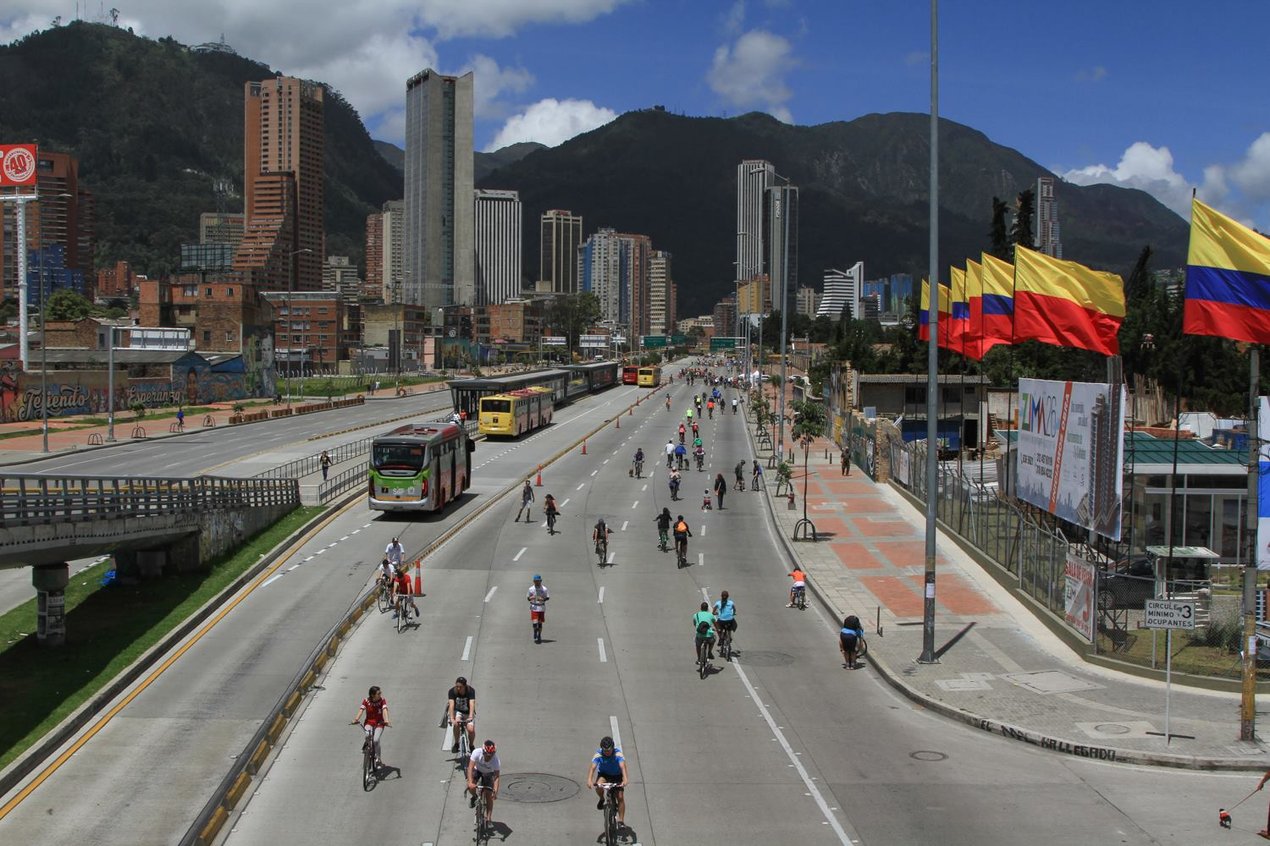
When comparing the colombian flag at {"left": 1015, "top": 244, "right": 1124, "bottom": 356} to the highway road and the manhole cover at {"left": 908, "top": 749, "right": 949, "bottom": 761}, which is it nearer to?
the highway road

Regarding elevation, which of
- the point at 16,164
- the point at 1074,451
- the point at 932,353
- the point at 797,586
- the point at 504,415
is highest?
the point at 16,164

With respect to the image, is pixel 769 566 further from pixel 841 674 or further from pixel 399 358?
pixel 399 358

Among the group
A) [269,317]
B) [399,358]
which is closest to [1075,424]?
[269,317]

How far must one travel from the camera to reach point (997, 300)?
35625mm

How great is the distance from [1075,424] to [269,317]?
425 feet

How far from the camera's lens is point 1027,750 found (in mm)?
18219

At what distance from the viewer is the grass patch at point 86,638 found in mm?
19688

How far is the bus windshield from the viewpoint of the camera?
3916 cm

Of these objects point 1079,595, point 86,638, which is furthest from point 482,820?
point 1079,595

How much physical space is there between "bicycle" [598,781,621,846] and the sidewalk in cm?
790

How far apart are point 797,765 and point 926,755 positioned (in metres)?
2.11

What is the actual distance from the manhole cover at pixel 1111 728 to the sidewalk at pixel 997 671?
0.02 meters

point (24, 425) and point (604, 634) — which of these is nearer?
point (604, 634)

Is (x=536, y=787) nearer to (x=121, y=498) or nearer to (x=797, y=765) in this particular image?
(x=797, y=765)
